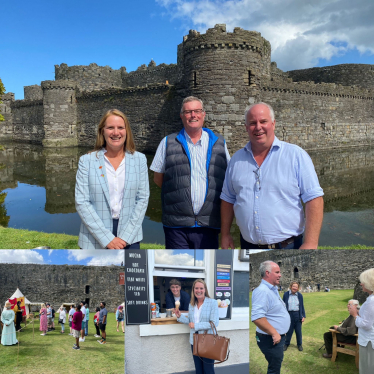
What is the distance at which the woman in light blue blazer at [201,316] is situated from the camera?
2.60 m

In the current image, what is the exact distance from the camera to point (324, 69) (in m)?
34.3

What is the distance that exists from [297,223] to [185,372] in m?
1.48

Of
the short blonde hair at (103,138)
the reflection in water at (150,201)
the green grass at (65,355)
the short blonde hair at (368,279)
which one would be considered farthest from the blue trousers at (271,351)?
the reflection in water at (150,201)

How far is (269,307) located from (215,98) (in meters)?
13.1

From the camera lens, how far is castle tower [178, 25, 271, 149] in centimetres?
1479

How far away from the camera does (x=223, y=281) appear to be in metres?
2.67

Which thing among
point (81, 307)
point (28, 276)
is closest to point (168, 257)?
point (81, 307)

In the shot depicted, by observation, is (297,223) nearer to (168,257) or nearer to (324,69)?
(168,257)

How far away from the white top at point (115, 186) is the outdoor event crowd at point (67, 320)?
97 centimetres

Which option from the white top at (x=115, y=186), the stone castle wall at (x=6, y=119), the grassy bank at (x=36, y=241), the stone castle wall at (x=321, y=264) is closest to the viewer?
the stone castle wall at (x=321, y=264)

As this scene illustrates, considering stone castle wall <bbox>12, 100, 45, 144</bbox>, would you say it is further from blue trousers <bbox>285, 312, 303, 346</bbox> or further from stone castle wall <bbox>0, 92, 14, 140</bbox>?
blue trousers <bbox>285, 312, 303, 346</bbox>

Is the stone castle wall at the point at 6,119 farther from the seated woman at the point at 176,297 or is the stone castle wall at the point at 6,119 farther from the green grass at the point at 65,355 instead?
the seated woman at the point at 176,297

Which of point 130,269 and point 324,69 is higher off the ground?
point 324,69

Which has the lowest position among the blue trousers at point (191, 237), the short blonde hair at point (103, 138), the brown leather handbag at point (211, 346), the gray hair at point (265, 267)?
the brown leather handbag at point (211, 346)
